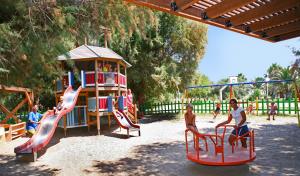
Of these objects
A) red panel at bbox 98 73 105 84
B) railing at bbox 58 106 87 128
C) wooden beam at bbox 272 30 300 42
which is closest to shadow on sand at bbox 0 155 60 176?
railing at bbox 58 106 87 128

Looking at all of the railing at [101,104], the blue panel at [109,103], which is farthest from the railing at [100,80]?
the blue panel at [109,103]

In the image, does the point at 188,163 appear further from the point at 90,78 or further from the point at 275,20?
the point at 90,78

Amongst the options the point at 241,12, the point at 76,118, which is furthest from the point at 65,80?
the point at 241,12

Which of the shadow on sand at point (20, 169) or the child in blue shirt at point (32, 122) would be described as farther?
the child in blue shirt at point (32, 122)

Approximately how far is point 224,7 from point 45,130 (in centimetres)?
892

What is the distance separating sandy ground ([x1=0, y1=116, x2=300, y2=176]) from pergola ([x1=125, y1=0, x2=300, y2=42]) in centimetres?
Result: 347

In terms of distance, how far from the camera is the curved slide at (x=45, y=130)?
8680 millimetres

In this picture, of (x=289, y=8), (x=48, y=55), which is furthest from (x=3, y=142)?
(x=289, y=8)

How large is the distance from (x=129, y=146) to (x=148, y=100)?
1545 cm

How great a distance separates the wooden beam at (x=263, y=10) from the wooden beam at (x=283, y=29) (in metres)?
1.11

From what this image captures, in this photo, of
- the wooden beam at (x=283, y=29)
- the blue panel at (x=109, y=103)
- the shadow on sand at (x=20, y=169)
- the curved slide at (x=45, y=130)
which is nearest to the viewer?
the wooden beam at (x=283, y=29)

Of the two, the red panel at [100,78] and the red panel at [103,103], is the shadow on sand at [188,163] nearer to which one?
the red panel at [103,103]

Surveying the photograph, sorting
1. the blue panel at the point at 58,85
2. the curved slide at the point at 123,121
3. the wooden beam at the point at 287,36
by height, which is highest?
the wooden beam at the point at 287,36

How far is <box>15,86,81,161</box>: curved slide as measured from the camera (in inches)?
342
